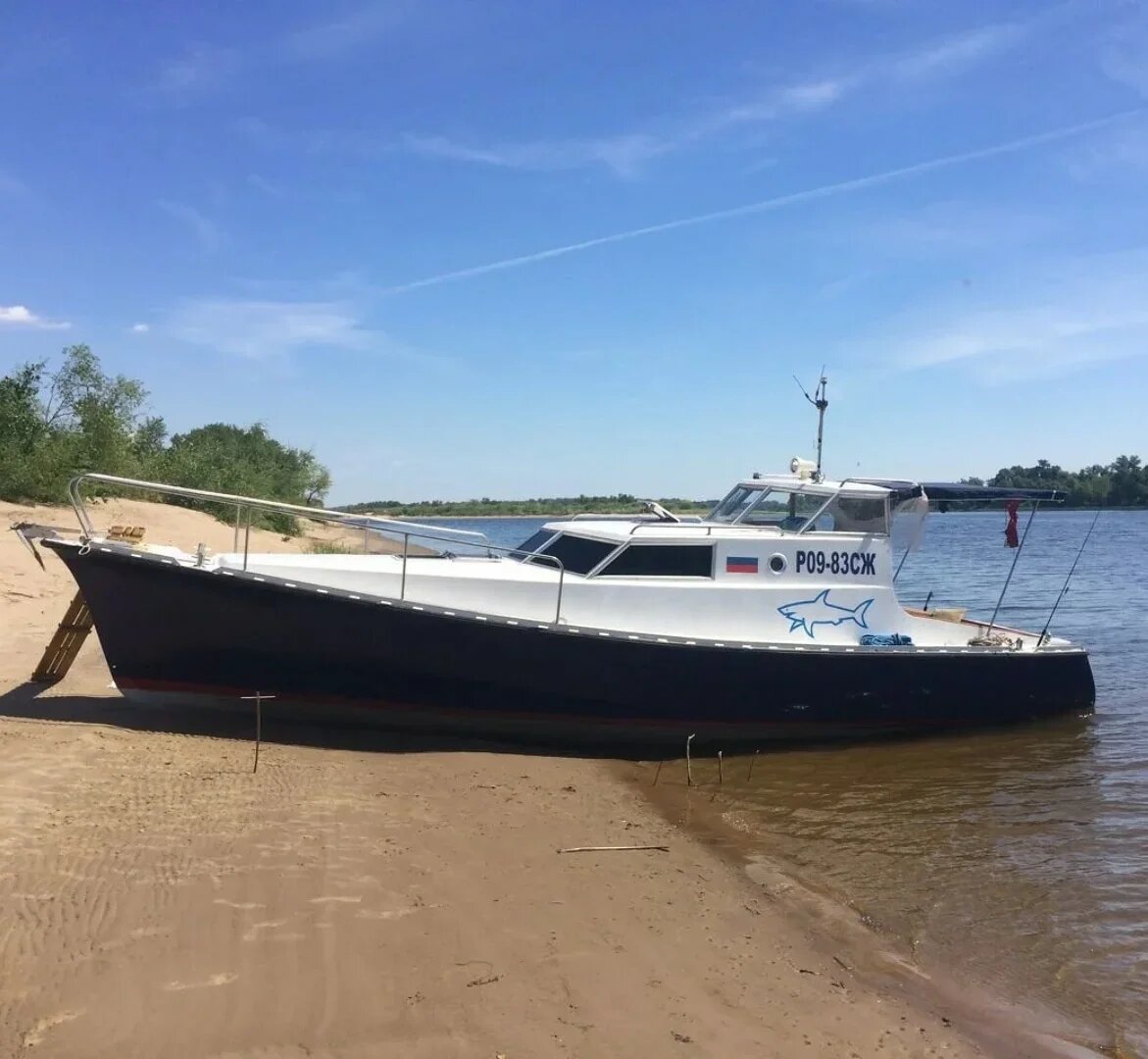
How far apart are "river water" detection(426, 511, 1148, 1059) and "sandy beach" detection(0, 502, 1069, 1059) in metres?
0.62

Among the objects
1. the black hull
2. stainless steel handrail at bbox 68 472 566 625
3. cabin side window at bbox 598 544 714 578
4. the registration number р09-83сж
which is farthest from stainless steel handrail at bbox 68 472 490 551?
the registration number р09-83сж

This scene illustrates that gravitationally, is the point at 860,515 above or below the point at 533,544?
above

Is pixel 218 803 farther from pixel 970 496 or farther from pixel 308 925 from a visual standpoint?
pixel 970 496

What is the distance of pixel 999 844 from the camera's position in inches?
288

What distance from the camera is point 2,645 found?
33.5 ft

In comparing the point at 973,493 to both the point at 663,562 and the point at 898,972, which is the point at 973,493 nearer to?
the point at 663,562

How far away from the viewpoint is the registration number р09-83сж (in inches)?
388

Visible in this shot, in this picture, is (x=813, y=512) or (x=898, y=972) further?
(x=813, y=512)

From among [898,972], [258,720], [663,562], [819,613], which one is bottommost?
[898,972]

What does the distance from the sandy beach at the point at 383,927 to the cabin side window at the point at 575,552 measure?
8.32 ft

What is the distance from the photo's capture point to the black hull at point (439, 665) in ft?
26.0

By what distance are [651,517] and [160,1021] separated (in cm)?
761

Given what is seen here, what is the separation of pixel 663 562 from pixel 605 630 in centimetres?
106

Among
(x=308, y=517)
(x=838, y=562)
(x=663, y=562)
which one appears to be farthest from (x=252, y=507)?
(x=838, y=562)
